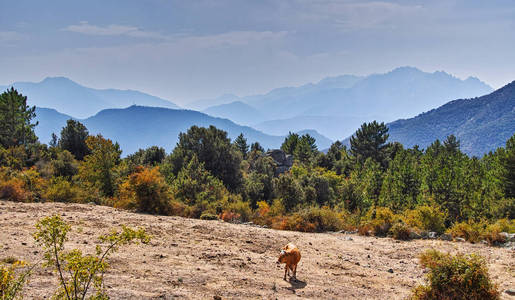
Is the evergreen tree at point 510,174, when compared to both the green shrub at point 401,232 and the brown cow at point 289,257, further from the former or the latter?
the brown cow at point 289,257

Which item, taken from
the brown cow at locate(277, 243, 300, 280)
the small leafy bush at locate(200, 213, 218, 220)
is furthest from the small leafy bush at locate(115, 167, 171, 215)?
the brown cow at locate(277, 243, 300, 280)

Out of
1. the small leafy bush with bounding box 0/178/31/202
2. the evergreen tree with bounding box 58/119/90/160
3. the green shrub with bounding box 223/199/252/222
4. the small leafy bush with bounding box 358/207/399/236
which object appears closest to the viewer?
the small leafy bush with bounding box 358/207/399/236

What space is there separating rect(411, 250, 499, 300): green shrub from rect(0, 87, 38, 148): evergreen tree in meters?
46.5

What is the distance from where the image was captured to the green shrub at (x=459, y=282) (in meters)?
7.36

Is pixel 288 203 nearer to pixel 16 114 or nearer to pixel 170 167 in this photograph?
pixel 170 167

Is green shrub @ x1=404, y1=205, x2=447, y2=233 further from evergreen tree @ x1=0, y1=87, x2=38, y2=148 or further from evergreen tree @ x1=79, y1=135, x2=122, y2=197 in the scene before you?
evergreen tree @ x1=0, y1=87, x2=38, y2=148

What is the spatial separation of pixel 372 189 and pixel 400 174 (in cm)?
285

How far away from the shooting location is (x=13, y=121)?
Result: 42.2m

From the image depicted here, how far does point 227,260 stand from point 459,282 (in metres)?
6.24

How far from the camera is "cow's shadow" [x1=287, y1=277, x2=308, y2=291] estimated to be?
8.59m

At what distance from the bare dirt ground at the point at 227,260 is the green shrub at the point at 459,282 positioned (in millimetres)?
1244

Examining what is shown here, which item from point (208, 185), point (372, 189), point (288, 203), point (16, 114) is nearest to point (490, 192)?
point (372, 189)

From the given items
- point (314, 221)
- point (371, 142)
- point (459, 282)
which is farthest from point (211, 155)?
point (371, 142)

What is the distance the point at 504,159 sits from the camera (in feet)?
112
